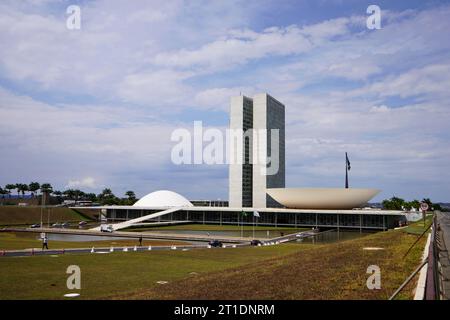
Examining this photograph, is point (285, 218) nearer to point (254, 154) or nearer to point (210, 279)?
point (254, 154)

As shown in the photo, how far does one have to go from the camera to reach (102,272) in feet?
83.8

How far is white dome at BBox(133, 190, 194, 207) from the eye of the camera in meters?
140

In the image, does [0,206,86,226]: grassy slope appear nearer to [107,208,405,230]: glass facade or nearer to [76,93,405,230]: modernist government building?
[76,93,405,230]: modernist government building

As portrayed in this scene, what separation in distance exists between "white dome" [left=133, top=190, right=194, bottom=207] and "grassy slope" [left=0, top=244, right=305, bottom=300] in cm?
10339

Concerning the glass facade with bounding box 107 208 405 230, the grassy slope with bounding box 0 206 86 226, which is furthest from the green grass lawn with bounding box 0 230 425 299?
the grassy slope with bounding box 0 206 86 226

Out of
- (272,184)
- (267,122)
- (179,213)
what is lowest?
(179,213)

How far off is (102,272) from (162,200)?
11746 cm

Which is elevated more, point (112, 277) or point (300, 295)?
point (300, 295)

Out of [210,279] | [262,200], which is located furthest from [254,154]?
[210,279]

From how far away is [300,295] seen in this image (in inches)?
540
